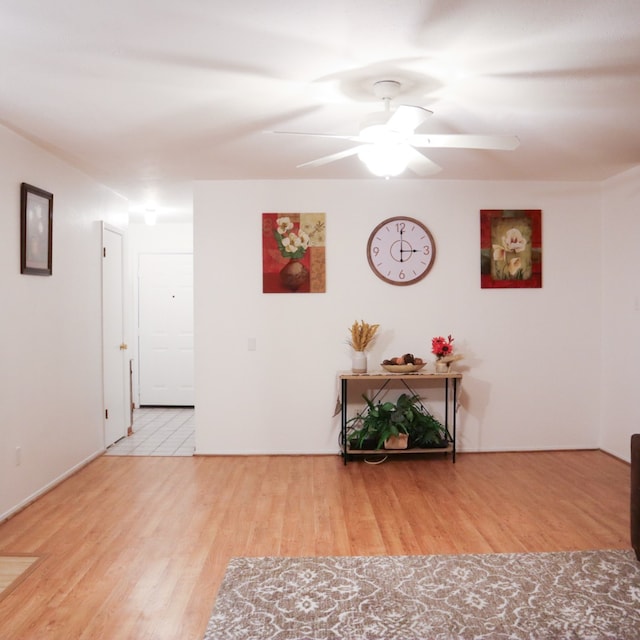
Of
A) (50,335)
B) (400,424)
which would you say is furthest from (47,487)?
(400,424)

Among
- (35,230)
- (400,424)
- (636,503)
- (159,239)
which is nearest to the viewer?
(636,503)

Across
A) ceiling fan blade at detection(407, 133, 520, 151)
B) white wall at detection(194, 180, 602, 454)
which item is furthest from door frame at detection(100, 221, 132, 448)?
ceiling fan blade at detection(407, 133, 520, 151)

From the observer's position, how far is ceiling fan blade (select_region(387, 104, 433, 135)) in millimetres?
2408

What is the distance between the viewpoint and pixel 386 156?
2.70 metres

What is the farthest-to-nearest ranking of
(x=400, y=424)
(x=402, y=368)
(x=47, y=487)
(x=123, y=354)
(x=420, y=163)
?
(x=123, y=354)
(x=400, y=424)
(x=402, y=368)
(x=47, y=487)
(x=420, y=163)

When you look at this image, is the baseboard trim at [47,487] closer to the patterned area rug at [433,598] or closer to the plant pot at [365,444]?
the patterned area rug at [433,598]

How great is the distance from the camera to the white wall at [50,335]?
3516mm

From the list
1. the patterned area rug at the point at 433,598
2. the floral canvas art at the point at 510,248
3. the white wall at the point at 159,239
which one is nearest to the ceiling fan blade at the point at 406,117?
the patterned area rug at the point at 433,598

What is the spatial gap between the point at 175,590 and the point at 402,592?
1.06m

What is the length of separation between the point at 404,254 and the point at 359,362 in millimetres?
1058

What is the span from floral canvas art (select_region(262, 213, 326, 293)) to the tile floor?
177 cm

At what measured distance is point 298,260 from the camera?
4930 mm

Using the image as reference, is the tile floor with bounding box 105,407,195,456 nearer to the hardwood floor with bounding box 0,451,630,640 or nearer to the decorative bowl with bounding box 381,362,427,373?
the hardwood floor with bounding box 0,451,630,640

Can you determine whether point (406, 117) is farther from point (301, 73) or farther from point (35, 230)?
point (35, 230)
